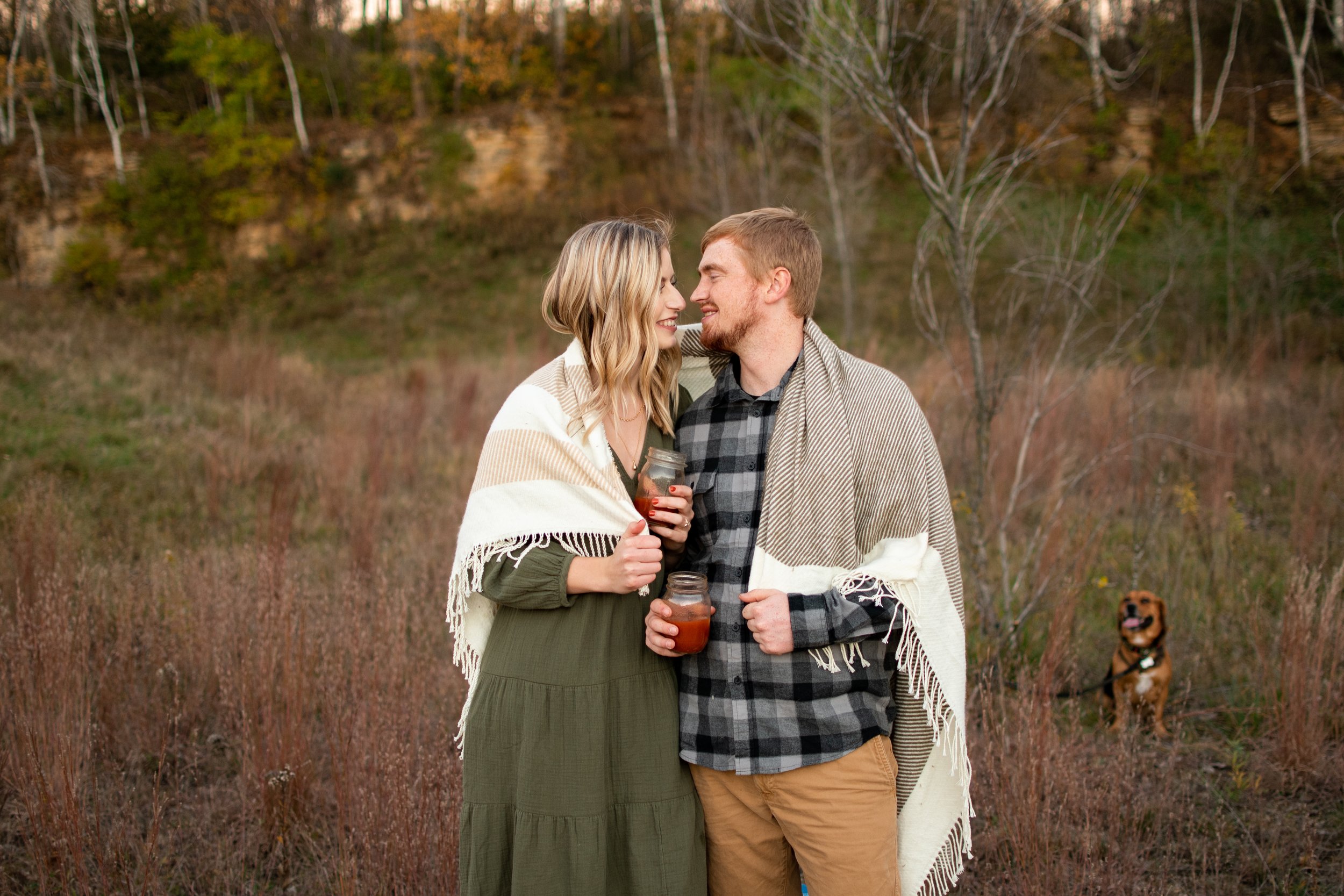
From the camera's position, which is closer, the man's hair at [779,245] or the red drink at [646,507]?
the red drink at [646,507]

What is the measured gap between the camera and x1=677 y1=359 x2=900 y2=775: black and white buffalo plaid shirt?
1.85 m

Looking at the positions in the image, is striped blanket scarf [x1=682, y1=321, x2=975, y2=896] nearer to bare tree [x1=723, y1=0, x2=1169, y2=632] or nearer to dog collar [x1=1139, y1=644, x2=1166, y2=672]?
bare tree [x1=723, y1=0, x2=1169, y2=632]

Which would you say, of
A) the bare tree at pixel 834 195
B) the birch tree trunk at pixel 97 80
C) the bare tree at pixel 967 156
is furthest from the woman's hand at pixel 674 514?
the birch tree trunk at pixel 97 80

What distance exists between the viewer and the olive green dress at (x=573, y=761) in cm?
185

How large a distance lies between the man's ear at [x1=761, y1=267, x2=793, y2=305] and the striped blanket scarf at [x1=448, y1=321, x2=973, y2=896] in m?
0.13

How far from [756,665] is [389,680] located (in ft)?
6.50

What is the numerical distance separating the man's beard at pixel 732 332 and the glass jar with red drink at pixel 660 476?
16.2 inches

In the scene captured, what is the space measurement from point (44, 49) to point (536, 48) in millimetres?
13274

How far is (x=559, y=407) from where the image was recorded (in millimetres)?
2016

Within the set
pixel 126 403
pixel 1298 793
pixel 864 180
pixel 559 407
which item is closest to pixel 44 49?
pixel 126 403

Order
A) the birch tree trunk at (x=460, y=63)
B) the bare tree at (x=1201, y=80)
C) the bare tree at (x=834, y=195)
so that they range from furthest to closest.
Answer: the birch tree trunk at (x=460, y=63), the bare tree at (x=1201, y=80), the bare tree at (x=834, y=195)

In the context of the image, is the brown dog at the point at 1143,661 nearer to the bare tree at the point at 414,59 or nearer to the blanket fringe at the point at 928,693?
the blanket fringe at the point at 928,693

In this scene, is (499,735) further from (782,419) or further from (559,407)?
(782,419)

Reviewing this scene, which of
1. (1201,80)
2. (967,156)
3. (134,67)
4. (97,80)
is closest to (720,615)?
(967,156)
